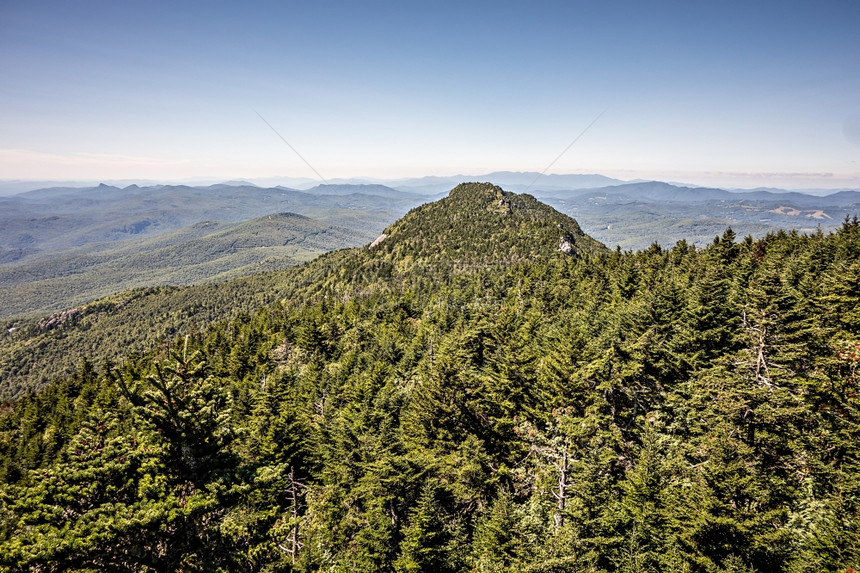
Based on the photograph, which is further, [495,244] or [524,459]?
[495,244]

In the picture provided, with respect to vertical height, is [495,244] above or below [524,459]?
above

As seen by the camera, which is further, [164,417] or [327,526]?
[327,526]

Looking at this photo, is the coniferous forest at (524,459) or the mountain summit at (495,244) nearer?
the coniferous forest at (524,459)

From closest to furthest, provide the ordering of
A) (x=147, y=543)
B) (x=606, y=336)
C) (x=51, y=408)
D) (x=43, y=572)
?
(x=43, y=572)
(x=147, y=543)
(x=606, y=336)
(x=51, y=408)

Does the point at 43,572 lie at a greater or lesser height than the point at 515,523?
greater

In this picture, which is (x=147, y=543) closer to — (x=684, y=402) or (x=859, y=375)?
(x=684, y=402)

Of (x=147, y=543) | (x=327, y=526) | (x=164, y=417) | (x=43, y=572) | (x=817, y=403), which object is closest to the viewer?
(x=43, y=572)

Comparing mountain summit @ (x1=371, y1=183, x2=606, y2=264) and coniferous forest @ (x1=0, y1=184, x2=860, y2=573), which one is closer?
coniferous forest @ (x1=0, y1=184, x2=860, y2=573)

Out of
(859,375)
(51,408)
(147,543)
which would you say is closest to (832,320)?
(859,375)
